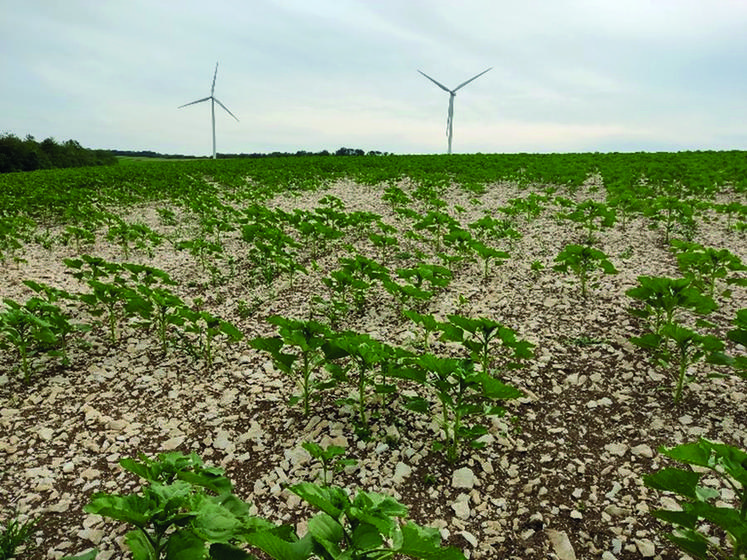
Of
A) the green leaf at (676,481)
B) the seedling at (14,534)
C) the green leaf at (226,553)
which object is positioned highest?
the green leaf at (676,481)

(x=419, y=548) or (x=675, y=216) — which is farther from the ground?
(x=675, y=216)

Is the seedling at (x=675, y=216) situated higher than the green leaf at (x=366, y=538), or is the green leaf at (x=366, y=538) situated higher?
the seedling at (x=675, y=216)

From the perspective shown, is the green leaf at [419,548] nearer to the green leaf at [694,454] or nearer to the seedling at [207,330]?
the green leaf at [694,454]

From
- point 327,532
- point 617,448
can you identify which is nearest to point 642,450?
point 617,448

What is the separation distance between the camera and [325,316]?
9883 millimetres

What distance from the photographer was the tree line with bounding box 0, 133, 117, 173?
6681 cm

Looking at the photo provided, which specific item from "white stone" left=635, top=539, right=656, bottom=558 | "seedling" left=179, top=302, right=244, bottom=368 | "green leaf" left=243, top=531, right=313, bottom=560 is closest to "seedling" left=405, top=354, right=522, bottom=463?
"white stone" left=635, top=539, right=656, bottom=558

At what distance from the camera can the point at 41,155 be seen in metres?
71.4

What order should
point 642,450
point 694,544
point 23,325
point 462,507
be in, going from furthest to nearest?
point 23,325
point 642,450
point 462,507
point 694,544

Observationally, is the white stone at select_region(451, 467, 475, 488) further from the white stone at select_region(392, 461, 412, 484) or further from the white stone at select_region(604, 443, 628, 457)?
the white stone at select_region(604, 443, 628, 457)

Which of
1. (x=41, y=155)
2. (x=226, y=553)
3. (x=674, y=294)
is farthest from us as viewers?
(x=41, y=155)

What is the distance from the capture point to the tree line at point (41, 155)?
219 ft

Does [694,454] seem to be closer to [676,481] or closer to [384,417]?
[676,481]

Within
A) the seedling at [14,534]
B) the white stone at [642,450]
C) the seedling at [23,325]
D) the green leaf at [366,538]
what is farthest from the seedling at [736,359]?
the seedling at [23,325]
